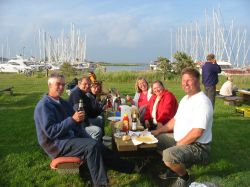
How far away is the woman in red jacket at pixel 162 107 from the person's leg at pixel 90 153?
194cm

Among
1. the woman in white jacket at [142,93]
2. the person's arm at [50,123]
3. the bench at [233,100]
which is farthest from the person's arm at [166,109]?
the bench at [233,100]

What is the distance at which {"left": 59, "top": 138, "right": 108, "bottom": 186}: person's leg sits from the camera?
4059 mm

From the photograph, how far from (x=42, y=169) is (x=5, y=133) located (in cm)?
306

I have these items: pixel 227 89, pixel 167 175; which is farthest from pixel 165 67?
pixel 167 175

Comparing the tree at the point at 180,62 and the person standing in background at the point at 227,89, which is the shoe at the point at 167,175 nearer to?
the person standing in background at the point at 227,89

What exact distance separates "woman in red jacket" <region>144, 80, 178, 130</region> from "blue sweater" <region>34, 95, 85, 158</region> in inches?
85.2

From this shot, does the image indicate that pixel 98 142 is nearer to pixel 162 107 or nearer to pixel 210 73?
pixel 162 107

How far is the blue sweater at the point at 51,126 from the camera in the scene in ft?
12.9

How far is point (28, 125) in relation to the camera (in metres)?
8.95

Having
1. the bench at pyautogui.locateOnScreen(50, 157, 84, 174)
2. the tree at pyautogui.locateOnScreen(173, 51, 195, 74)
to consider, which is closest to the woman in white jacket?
the bench at pyautogui.locateOnScreen(50, 157, 84, 174)

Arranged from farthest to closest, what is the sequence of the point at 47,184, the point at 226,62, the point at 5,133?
the point at 226,62
the point at 5,133
the point at 47,184

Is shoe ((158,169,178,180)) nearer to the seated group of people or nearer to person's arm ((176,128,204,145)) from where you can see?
the seated group of people

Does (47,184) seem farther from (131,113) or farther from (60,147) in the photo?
(131,113)

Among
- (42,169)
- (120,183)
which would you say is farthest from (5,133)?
(120,183)
